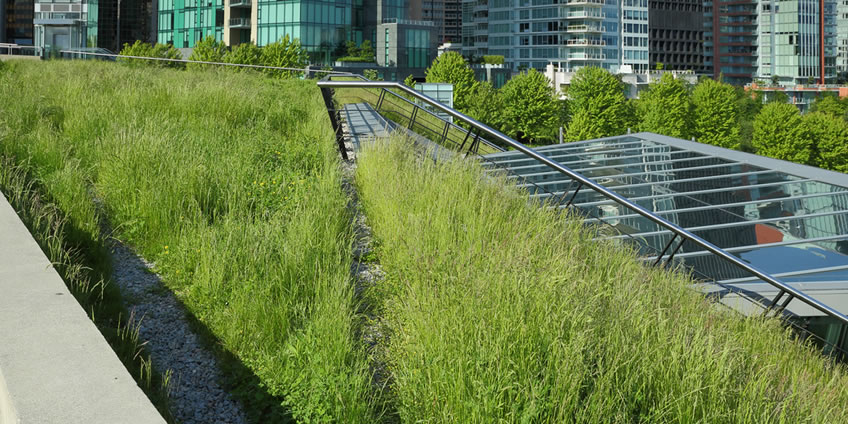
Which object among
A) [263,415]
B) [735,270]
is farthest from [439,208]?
[735,270]

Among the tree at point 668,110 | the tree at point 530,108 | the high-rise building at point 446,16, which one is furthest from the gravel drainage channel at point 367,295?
the high-rise building at point 446,16

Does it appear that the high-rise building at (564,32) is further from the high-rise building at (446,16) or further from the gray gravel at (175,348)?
the gray gravel at (175,348)

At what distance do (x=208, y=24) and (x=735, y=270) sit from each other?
267ft

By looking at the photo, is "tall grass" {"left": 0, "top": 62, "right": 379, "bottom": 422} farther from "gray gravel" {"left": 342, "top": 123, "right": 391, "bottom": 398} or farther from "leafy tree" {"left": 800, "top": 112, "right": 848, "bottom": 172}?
"leafy tree" {"left": 800, "top": 112, "right": 848, "bottom": 172}

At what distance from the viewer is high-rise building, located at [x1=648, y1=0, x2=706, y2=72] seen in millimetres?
166000

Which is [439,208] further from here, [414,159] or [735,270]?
[735,270]

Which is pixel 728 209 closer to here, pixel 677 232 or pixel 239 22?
pixel 677 232

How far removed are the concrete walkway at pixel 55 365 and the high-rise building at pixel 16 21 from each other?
114 m

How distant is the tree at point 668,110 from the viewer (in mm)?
83688

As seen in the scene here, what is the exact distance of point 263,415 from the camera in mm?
4254

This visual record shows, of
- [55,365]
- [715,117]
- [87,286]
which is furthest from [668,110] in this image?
[55,365]

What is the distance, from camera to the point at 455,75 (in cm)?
8181

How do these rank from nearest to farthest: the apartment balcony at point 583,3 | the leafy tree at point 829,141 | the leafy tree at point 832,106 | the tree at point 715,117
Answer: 1. the leafy tree at point 829,141
2. the tree at point 715,117
3. the leafy tree at point 832,106
4. the apartment balcony at point 583,3

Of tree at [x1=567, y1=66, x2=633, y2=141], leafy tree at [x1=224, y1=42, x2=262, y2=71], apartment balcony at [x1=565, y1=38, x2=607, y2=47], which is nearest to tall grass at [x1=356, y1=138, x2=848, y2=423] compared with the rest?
leafy tree at [x1=224, y1=42, x2=262, y2=71]
